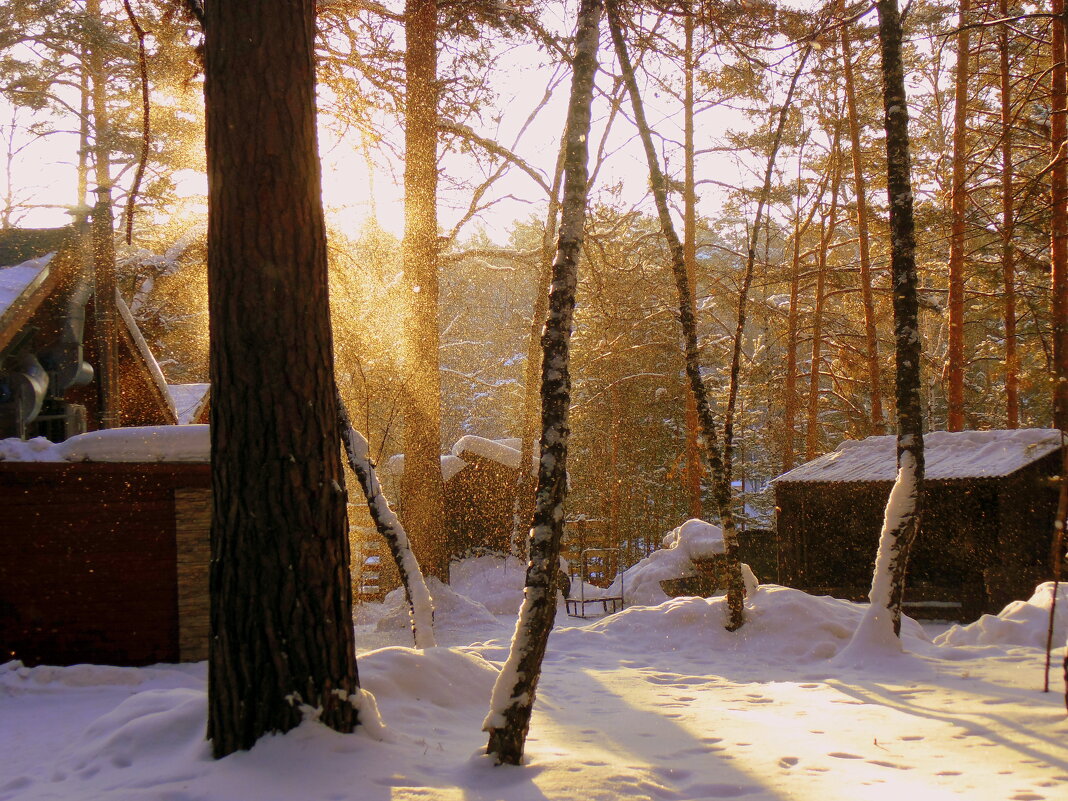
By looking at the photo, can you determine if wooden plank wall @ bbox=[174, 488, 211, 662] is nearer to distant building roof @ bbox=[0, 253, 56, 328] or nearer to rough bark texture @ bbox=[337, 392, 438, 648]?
distant building roof @ bbox=[0, 253, 56, 328]

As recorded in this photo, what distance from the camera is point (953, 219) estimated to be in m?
11.7

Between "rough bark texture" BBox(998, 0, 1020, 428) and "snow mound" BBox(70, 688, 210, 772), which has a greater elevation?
"rough bark texture" BBox(998, 0, 1020, 428)

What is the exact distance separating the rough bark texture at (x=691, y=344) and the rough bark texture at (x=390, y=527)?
3.60 meters

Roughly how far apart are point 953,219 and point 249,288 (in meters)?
11.1

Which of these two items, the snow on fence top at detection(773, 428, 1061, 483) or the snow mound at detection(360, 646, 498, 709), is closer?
the snow mound at detection(360, 646, 498, 709)

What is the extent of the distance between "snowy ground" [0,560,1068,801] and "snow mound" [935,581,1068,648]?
3cm

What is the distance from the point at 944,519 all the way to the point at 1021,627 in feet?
21.8

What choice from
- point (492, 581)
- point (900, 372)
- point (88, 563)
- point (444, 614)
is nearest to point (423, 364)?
point (444, 614)

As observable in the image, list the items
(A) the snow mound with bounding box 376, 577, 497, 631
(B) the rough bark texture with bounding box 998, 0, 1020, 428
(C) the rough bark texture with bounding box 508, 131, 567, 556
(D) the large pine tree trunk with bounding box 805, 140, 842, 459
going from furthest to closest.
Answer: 1. (D) the large pine tree trunk with bounding box 805, 140, 842, 459
2. (C) the rough bark texture with bounding box 508, 131, 567, 556
3. (A) the snow mound with bounding box 376, 577, 497, 631
4. (B) the rough bark texture with bounding box 998, 0, 1020, 428

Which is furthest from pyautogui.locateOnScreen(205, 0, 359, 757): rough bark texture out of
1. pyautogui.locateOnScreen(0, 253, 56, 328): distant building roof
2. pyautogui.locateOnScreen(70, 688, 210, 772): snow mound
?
pyautogui.locateOnScreen(0, 253, 56, 328): distant building roof

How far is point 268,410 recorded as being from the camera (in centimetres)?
398

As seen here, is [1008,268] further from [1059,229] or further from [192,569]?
[192,569]

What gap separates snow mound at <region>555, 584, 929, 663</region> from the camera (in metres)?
9.17

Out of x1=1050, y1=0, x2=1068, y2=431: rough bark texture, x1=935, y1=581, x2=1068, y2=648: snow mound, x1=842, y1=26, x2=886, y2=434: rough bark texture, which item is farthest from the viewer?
x1=842, y1=26, x2=886, y2=434: rough bark texture
